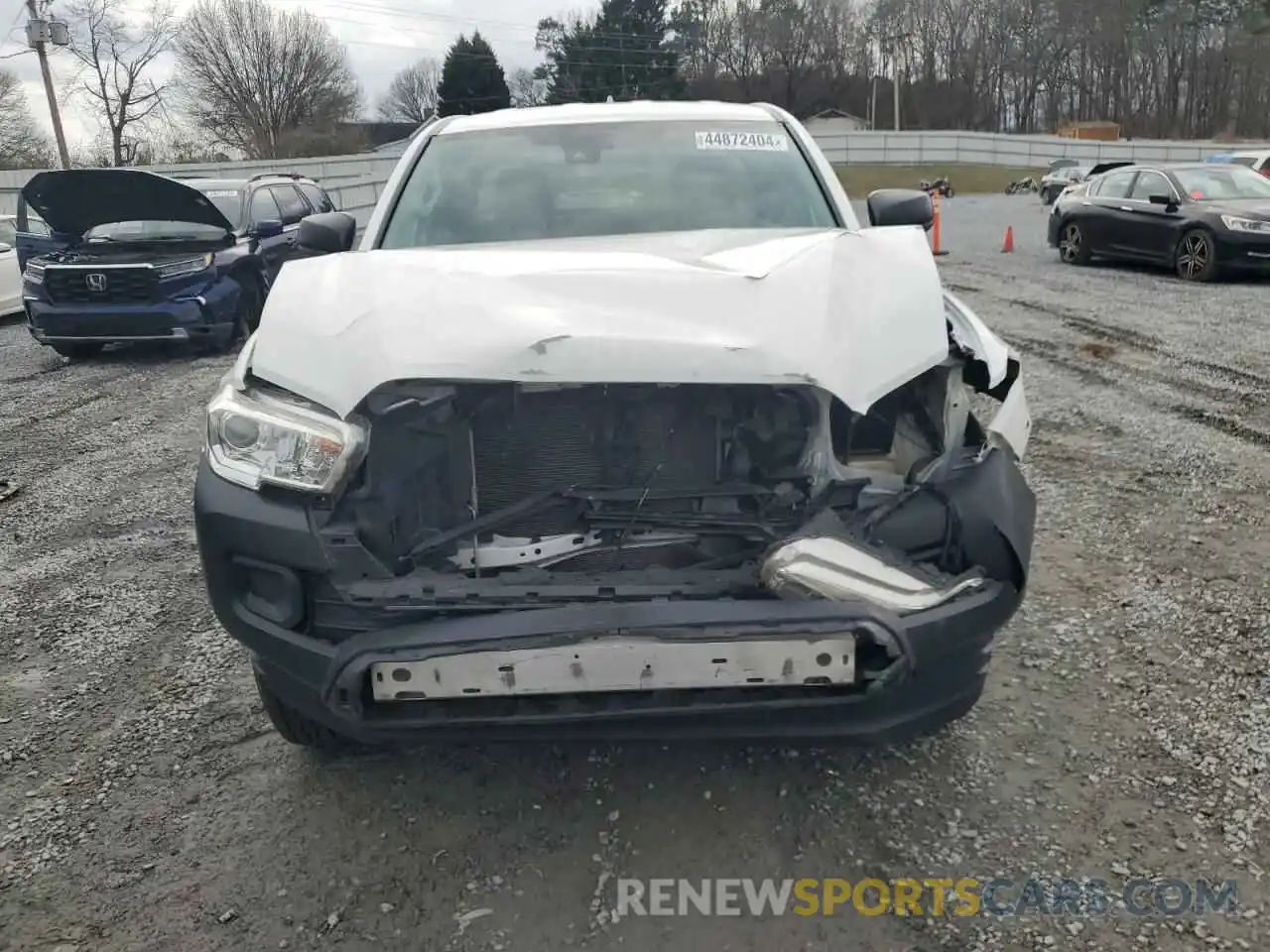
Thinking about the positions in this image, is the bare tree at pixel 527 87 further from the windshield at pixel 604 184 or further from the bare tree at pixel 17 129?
the windshield at pixel 604 184

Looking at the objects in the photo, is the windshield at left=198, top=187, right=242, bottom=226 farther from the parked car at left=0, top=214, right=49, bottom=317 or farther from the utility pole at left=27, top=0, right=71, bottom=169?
the utility pole at left=27, top=0, right=71, bottom=169

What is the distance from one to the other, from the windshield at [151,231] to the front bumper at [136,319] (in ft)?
2.16

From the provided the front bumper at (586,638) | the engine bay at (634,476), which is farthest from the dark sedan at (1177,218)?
the front bumper at (586,638)

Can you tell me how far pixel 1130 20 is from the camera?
200ft

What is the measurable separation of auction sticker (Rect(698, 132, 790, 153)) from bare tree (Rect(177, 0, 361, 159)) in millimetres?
53048

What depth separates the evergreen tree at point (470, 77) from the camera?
5897 centimetres

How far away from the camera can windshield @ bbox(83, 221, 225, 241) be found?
29.8 feet

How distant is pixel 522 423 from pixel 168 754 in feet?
4.85

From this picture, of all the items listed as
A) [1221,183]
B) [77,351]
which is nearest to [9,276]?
[77,351]

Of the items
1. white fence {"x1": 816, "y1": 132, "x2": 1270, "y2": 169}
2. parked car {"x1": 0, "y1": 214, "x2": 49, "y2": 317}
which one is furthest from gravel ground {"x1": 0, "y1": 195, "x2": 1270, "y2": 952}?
white fence {"x1": 816, "y1": 132, "x2": 1270, "y2": 169}

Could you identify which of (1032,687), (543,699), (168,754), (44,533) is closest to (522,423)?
(543,699)

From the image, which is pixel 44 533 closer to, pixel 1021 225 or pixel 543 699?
pixel 543 699

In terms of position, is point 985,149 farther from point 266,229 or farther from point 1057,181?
point 266,229

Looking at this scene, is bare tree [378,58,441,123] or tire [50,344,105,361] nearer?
tire [50,344,105,361]
